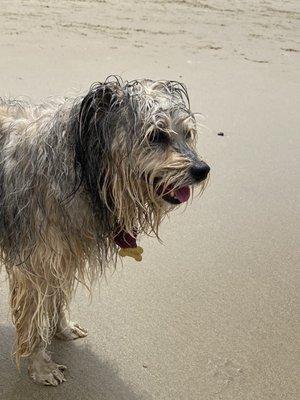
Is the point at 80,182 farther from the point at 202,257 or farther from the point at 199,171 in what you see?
the point at 202,257

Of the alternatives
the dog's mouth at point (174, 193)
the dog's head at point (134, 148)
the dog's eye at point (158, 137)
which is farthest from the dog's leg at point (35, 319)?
the dog's eye at point (158, 137)

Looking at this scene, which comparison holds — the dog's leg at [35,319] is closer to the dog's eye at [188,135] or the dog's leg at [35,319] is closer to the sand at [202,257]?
the sand at [202,257]

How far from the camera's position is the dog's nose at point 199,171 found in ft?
7.71

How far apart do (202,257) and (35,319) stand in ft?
4.37

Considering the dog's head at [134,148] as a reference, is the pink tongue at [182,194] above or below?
below

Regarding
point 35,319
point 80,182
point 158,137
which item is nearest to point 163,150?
point 158,137

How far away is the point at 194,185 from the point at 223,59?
5.44 meters

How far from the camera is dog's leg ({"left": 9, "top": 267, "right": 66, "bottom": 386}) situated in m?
2.84

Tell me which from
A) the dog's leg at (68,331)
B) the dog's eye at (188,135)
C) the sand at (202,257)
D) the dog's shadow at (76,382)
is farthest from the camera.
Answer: the dog's leg at (68,331)

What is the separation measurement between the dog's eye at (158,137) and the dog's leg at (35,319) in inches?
34.3

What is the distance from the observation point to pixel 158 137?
2408mm

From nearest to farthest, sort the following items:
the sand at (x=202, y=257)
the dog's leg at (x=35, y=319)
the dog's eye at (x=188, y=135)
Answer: the dog's eye at (x=188, y=135)
the dog's leg at (x=35, y=319)
the sand at (x=202, y=257)

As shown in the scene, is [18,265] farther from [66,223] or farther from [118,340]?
[118,340]

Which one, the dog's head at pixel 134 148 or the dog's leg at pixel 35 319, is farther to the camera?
the dog's leg at pixel 35 319
